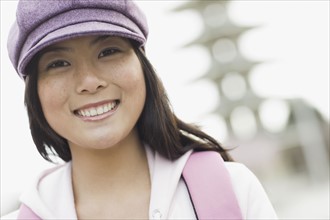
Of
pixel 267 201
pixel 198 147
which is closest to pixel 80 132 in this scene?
pixel 198 147

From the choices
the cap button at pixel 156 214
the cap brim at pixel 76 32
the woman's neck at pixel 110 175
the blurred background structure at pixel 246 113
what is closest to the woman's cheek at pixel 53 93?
the cap brim at pixel 76 32

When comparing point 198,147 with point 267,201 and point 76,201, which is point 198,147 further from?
point 76,201

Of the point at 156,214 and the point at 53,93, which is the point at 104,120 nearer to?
the point at 53,93

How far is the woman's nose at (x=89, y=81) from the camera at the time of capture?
1982 millimetres

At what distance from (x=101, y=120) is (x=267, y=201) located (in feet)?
2.00

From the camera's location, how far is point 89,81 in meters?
1.98

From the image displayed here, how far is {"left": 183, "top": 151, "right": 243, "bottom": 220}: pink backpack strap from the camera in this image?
2006mm

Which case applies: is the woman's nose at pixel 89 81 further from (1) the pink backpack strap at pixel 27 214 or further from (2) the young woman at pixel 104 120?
(1) the pink backpack strap at pixel 27 214

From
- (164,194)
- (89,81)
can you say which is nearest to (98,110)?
(89,81)

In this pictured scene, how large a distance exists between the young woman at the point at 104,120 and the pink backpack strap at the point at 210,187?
0.04 m

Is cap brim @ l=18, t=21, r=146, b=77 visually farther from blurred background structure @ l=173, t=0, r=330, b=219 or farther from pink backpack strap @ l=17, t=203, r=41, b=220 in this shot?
blurred background structure @ l=173, t=0, r=330, b=219

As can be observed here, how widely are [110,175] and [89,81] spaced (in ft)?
1.49

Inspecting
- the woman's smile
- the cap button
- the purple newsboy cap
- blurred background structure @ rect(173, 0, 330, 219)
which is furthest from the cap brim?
blurred background structure @ rect(173, 0, 330, 219)

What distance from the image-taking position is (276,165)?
37.9m
